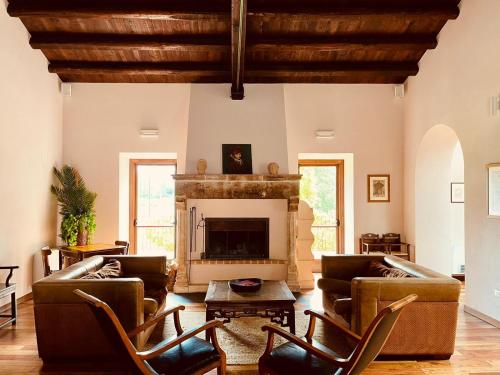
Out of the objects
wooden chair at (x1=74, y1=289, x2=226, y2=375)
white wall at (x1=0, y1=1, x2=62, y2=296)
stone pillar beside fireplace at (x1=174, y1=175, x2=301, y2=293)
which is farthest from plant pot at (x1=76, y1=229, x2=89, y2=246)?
wooden chair at (x1=74, y1=289, x2=226, y2=375)

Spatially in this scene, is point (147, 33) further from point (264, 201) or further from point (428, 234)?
point (428, 234)

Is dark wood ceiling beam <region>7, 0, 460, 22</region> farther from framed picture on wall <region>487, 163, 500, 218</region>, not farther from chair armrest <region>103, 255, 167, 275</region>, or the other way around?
chair armrest <region>103, 255, 167, 275</region>

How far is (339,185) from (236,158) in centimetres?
230

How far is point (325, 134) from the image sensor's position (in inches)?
289

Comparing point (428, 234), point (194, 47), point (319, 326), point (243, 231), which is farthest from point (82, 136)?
point (428, 234)

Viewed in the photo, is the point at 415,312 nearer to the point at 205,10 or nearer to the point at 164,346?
the point at 164,346

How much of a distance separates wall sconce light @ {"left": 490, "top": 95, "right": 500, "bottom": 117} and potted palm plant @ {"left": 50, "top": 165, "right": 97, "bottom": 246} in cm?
590

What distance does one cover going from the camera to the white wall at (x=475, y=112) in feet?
15.8

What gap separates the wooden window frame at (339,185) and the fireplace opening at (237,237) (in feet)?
5.64

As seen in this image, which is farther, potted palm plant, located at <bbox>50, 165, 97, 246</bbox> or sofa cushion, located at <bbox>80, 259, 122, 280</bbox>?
potted palm plant, located at <bbox>50, 165, 97, 246</bbox>

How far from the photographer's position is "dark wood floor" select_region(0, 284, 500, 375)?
342cm

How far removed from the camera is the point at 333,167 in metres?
7.99

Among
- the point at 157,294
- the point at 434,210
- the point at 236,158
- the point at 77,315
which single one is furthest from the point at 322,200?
the point at 77,315

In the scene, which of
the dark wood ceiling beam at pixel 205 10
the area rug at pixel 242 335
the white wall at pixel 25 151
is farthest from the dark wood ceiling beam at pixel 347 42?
the area rug at pixel 242 335
